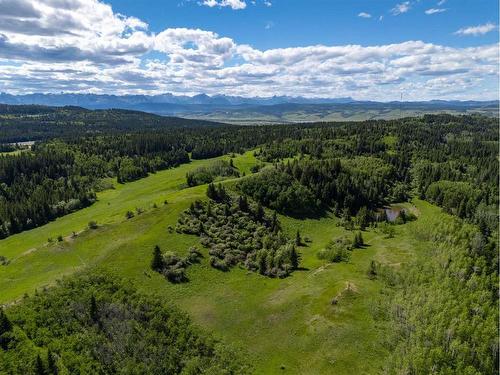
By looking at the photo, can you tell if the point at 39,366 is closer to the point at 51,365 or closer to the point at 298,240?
the point at 51,365

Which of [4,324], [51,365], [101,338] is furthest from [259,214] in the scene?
[51,365]

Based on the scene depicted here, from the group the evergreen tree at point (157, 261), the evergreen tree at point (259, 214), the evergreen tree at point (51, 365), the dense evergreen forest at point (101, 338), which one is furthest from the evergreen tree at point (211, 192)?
the evergreen tree at point (51, 365)

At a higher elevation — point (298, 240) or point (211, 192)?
point (211, 192)

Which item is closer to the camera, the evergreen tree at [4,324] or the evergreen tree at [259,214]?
the evergreen tree at [4,324]

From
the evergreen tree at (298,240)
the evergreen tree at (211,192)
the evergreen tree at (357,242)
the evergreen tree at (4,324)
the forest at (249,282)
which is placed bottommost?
the evergreen tree at (298,240)

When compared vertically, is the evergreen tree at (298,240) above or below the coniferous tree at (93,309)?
below

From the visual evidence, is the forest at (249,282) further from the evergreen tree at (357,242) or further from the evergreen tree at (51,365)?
the evergreen tree at (357,242)

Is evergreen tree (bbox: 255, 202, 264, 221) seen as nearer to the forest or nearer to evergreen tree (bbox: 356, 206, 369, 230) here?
the forest

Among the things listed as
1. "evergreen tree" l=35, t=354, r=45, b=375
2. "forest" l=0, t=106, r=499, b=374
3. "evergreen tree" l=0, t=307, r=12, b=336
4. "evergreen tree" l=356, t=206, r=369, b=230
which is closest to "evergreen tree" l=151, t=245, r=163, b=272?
"forest" l=0, t=106, r=499, b=374

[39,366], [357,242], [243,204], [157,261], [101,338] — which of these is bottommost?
[357,242]
